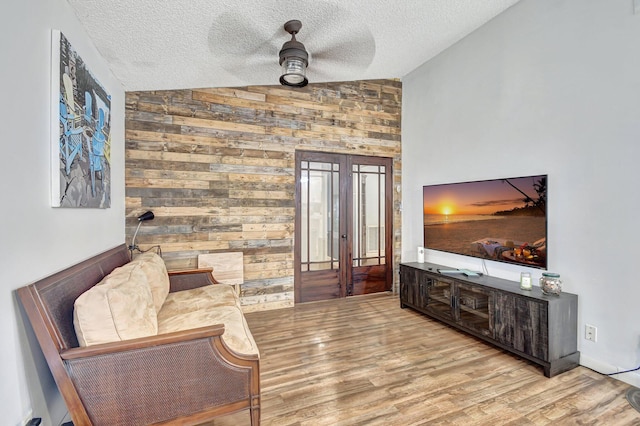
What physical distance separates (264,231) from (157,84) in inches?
77.2

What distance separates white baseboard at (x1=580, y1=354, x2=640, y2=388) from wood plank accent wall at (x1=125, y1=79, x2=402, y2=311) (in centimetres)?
295

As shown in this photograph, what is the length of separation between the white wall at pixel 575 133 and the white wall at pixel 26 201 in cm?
358

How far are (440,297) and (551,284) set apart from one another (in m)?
1.08

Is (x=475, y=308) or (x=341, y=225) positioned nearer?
(x=475, y=308)

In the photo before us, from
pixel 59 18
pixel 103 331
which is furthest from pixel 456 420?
pixel 59 18

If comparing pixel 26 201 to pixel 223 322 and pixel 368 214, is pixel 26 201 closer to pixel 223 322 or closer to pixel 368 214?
pixel 223 322

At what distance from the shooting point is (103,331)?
4.79 ft

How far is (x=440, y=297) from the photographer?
332 centimetres

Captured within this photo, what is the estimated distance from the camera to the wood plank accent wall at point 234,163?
11.0 ft

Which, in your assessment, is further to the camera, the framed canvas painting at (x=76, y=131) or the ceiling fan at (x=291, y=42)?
the ceiling fan at (x=291, y=42)

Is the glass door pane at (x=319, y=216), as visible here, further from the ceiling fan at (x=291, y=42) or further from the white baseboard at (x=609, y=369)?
the white baseboard at (x=609, y=369)

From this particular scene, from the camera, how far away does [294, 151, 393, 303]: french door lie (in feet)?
13.5

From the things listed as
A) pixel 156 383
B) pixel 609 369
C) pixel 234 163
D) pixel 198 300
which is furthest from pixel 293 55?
pixel 609 369

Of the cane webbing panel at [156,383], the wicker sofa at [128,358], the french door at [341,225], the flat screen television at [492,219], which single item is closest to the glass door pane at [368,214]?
the french door at [341,225]
